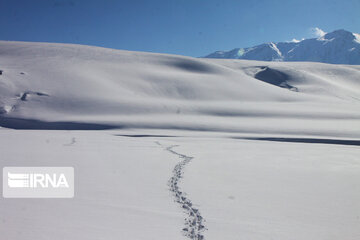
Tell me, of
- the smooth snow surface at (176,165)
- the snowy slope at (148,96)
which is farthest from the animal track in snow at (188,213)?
the snowy slope at (148,96)

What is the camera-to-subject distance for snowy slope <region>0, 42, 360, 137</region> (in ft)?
62.1

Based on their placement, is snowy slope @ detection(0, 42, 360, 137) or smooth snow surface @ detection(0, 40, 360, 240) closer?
smooth snow surface @ detection(0, 40, 360, 240)

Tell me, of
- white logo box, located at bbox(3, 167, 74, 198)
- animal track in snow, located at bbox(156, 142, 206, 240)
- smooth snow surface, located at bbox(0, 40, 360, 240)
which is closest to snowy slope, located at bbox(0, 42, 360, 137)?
smooth snow surface, located at bbox(0, 40, 360, 240)

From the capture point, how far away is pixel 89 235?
129 inches

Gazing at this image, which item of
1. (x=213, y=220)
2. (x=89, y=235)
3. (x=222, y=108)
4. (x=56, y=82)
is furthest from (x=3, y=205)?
(x=56, y=82)

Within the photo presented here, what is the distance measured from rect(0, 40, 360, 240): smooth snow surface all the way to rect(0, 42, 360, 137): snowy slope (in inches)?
6.3

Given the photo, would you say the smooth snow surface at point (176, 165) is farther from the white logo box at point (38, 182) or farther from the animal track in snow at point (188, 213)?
the white logo box at point (38, 182)

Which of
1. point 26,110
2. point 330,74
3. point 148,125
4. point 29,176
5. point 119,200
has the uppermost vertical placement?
point 330,74

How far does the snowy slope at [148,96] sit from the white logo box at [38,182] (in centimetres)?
1217

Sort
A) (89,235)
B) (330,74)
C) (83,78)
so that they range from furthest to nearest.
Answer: (330,74) → (83,78) → (89,235)

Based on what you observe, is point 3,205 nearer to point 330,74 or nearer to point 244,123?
point 244,123

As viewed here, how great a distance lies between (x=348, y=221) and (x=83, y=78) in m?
26.3

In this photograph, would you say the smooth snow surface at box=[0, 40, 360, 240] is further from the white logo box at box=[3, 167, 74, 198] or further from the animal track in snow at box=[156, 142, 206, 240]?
the white logo box at box=[3, 167, 74, 198]

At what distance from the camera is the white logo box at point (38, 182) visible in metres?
4.52
